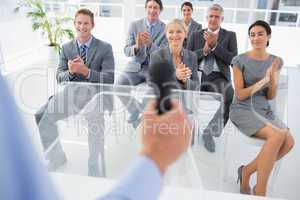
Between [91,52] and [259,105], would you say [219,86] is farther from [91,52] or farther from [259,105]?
[91,52]

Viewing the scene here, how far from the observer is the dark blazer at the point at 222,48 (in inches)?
97.2

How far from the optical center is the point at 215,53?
8.13 ft

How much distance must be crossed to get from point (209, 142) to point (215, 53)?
958 mm

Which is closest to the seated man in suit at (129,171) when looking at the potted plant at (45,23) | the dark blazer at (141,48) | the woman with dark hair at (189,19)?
the dark blazer at (141,48)

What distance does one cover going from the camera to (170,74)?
0.46m

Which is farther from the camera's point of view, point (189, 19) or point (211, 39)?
point (189, 19)

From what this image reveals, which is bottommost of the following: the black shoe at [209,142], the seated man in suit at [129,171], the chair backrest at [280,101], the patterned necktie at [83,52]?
the black shoe at [209,142]

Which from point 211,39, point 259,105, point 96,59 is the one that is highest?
point 211,39

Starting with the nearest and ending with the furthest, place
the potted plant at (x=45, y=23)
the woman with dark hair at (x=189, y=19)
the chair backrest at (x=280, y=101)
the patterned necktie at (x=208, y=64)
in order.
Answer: the chair backrest at (x=280, y=101), the patterned necktie at (x=208, y=64), the woman with dark hair at (x=189, y=19), the potted plant at (x=45, y=23)

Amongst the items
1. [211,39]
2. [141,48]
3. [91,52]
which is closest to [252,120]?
[211,39]

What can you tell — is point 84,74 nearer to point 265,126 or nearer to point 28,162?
point 265,126

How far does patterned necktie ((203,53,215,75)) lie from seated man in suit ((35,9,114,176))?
2.51ft

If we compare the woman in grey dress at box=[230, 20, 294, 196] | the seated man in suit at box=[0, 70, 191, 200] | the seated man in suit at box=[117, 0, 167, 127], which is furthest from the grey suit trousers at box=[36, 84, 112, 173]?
the seated man in suit at box=[0, 70, 191, 200]

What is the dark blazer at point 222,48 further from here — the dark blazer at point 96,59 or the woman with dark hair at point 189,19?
the dark blazer at point 96,59
